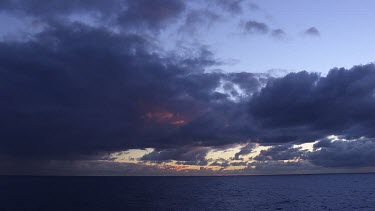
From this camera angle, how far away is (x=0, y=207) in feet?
445

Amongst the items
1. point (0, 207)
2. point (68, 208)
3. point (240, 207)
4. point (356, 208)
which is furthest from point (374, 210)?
point (0, 207)

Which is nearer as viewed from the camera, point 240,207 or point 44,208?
point 44,208

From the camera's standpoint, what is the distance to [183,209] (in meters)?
134

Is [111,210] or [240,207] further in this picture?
[240,207]

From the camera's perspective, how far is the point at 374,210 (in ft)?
434

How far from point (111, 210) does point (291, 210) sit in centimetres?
6813

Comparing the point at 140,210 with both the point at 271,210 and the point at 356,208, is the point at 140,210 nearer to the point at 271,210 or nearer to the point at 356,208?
the point at 271,210

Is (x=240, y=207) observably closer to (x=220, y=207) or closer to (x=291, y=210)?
Result: (x=220, y=207)

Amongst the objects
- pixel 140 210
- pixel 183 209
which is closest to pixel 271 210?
pixel 183 209

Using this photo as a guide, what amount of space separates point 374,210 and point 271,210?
3846cm

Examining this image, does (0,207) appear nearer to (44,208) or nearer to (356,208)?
(44,208)

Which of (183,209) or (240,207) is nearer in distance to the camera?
(183,209)

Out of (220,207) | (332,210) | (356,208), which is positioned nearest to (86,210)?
(220,207)

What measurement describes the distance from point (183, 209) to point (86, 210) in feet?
119
